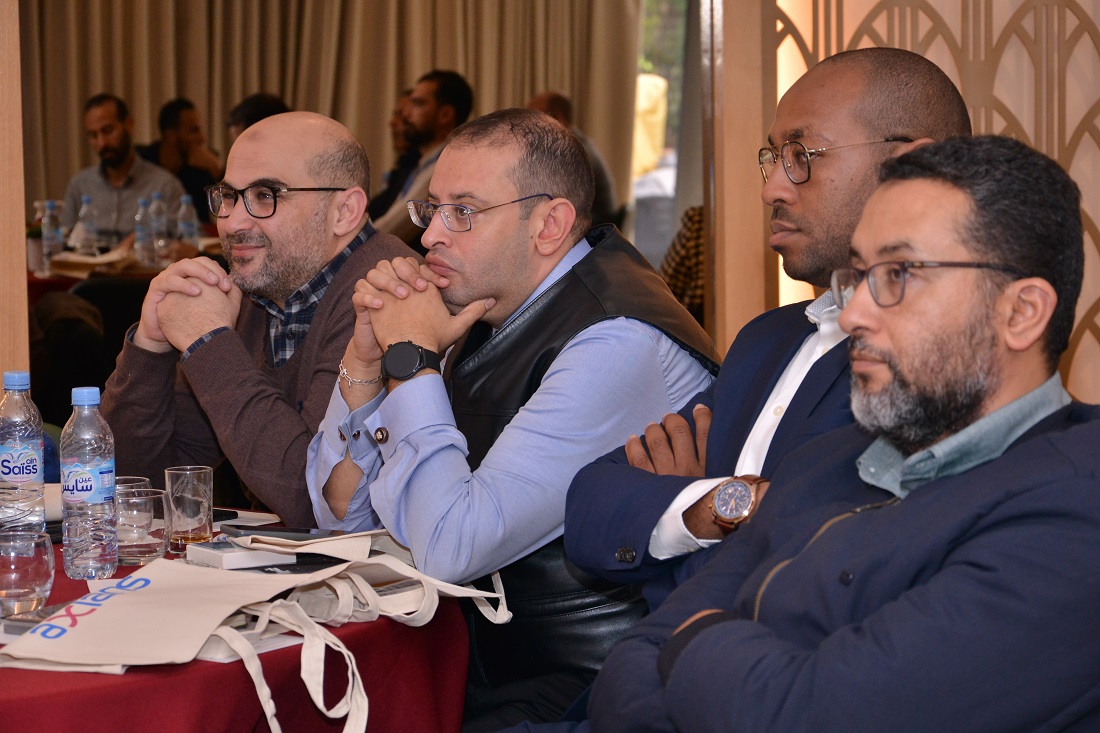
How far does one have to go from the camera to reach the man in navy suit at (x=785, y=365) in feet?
5.59

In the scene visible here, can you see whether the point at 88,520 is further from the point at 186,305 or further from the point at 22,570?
the point at 186,305

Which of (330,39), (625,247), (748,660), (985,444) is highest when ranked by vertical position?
(330,39)

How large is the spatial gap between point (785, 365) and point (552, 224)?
593mm

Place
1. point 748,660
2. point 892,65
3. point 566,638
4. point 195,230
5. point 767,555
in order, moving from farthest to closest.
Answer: point 195,230
point 892,65
point 566,638
point 767,555
point 748,660

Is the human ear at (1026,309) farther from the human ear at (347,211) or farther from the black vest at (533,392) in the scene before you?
the human ear at (347,211)

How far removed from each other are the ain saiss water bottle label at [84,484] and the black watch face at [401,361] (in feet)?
1.62

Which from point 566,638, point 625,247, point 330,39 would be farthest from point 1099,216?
point 330,39

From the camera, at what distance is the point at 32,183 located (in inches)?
312

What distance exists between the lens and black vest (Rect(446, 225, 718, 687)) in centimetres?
197

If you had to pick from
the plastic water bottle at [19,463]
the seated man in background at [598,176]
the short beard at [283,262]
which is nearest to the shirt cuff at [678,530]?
the plastic water bottle at [19,463]

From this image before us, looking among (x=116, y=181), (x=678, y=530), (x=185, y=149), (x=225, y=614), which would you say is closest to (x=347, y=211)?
(x=678, y=530)

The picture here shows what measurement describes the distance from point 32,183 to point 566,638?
23.6 ft

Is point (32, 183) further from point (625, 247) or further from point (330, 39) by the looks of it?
point (625, 247)

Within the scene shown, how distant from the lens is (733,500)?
5.33ft
